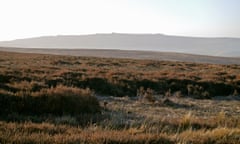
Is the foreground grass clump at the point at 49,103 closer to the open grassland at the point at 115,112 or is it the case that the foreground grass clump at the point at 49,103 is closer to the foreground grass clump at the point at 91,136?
the open grassland at the point at 115,112

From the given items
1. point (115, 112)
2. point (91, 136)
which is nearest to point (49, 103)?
point (115, 112)

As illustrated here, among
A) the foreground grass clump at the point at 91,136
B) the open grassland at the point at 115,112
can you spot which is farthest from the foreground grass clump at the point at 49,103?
the foreground grass clump at the point at 91,136

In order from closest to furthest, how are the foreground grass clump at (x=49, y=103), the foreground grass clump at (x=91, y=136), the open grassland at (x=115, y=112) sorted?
the foreground grass clump at (x=91, y=136)
the open grassland at (x=115, y=112)
the foreground grass clump at (x=49, y=103)

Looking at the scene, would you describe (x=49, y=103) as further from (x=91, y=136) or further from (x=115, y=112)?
(x=91, y=136)

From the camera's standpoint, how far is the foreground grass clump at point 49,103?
9.45 m

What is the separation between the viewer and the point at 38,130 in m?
6.61

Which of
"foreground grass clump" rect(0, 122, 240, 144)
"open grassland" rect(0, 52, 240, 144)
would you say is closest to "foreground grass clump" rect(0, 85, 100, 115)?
"open grassland" rect(0, 52, 240, 144)

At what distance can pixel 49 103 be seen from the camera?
9.97 metres

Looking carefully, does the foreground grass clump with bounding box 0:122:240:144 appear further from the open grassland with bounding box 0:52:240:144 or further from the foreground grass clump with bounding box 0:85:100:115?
the foreground grass clump with bounding box 0:85:100:115

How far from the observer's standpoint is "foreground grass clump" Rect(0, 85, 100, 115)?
31.0 feet

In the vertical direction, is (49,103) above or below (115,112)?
above

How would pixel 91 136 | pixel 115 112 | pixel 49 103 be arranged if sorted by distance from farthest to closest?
pixel 115 112, pixel 49 103, pixel 91 136

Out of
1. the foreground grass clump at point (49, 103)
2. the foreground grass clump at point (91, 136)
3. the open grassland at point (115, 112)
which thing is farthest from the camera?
the foreground grass clump at point (49, 103)

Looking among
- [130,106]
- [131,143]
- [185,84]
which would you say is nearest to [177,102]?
[130,106]
